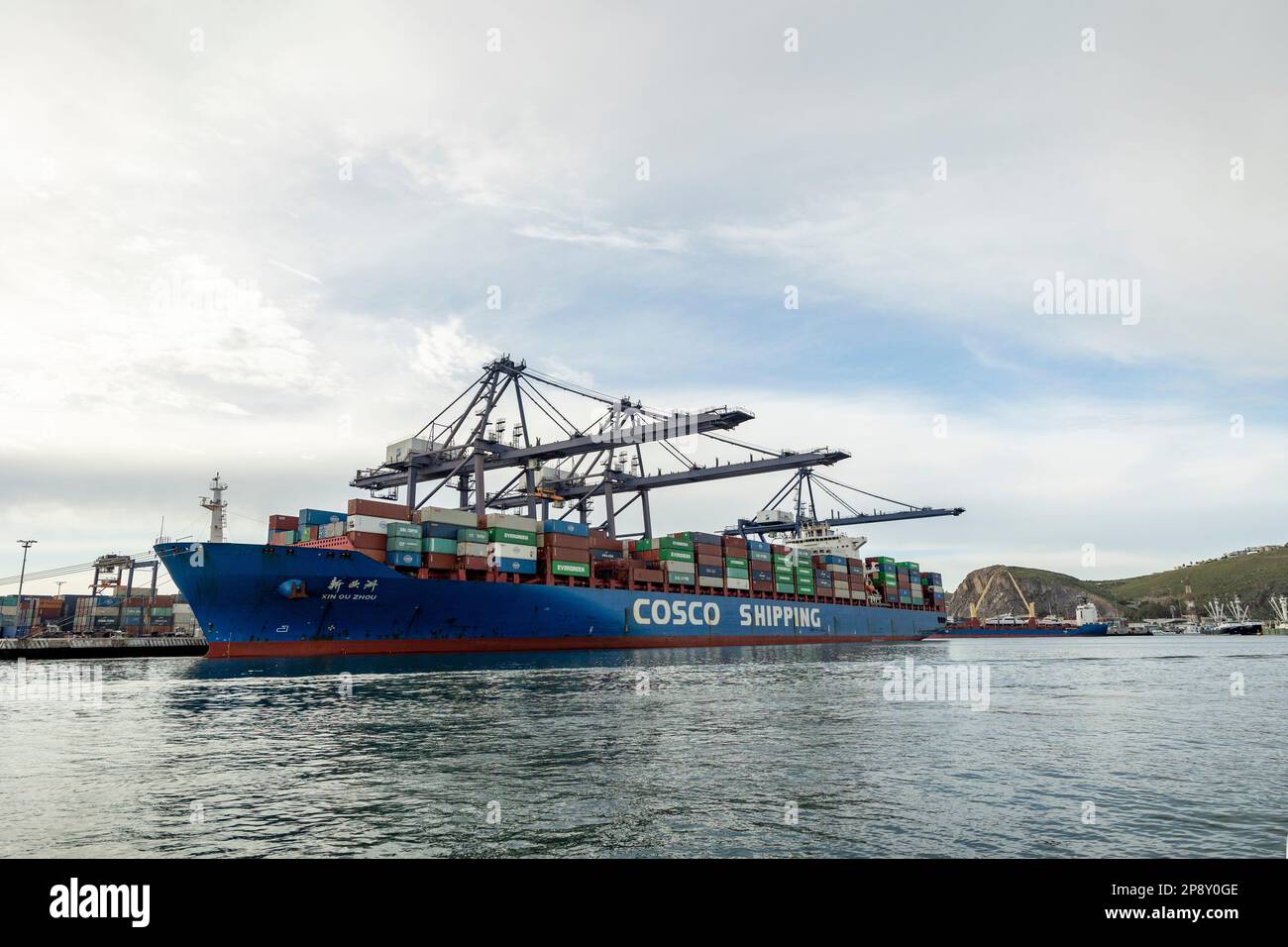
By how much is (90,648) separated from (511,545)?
4131cm

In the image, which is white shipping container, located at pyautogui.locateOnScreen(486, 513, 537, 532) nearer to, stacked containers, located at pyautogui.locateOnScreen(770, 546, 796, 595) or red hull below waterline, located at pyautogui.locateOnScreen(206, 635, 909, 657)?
red hull below waterline, located at pyautogui.locateOnScreen(206, 635, 909, 657)

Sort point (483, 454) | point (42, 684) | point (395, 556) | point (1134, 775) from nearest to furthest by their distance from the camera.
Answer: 1. point (1134, 775)
2. point (42, 684)
3. point (395, 556)
4. point (483, 454)

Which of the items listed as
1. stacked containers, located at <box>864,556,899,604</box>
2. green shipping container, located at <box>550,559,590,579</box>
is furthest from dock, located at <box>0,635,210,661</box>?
stacked containers, located at <box>864,556,899,604</box>

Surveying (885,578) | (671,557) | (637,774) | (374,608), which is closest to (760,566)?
(671,557)

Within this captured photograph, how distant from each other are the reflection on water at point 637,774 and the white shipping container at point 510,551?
22.3m

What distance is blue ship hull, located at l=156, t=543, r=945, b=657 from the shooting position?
41.9m

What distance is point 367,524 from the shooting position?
46.6 meters

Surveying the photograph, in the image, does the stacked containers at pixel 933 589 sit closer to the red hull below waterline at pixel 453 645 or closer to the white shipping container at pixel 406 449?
the red hull below waterline at pixel 453 645

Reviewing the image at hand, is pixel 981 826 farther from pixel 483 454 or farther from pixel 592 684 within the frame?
pixel 483 454

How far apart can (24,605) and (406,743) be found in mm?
118830

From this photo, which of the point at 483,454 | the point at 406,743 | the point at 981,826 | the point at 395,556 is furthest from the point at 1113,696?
the point at 483,454

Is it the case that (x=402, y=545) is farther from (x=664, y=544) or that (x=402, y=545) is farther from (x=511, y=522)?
(x=664, y=544)

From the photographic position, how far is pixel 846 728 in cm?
2002

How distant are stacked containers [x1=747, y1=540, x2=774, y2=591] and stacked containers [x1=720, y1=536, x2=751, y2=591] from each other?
666 mm
